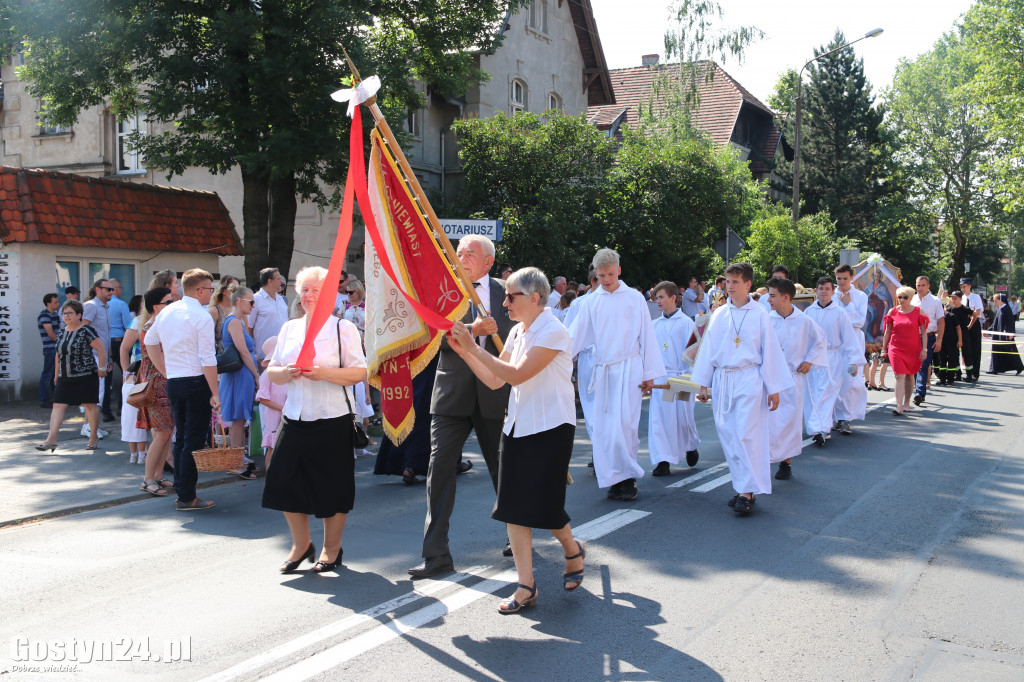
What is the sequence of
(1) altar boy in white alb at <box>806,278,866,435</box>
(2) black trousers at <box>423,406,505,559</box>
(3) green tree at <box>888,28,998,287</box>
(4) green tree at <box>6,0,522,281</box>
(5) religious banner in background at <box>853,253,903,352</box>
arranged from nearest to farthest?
(2) black trousers at <box>423,406,505,559</box>
(1) altar boy in white alb at <box>806,278,866,435</box>
(4) green tree at <box>6,0,522,281</box>
(5) religious banner in background at <box>853,253,903,352</box>
(3) green tree at <box>888,28,998,287</box>

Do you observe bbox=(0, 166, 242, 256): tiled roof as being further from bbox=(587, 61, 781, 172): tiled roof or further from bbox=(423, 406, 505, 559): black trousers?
bbox=(587, 61, 781, 172): tiled roof

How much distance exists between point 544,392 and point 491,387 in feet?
1.01

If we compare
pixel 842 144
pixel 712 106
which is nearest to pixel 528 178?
pixel 712 106

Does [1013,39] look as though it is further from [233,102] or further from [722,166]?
[233,102]

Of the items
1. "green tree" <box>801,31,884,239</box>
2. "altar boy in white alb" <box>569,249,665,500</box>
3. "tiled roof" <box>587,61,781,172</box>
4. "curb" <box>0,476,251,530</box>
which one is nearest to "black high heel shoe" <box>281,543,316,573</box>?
"altar boy in white alb" <box>569,249,665,500</box>

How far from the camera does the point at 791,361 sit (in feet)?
32.2

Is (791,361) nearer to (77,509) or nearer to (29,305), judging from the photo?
(77,509)

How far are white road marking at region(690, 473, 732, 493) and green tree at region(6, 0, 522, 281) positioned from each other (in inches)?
398

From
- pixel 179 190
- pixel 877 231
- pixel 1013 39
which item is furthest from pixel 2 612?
pixel 877 231

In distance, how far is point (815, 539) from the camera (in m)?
6.43

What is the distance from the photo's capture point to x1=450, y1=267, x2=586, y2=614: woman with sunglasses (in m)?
4.90

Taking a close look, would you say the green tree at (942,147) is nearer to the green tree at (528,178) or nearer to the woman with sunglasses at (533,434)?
→ the green tree at (528,178)

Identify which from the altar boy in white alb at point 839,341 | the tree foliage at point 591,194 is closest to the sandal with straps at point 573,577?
the altar boy in white alb at point 839,341

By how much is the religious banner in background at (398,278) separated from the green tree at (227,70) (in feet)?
36.5
